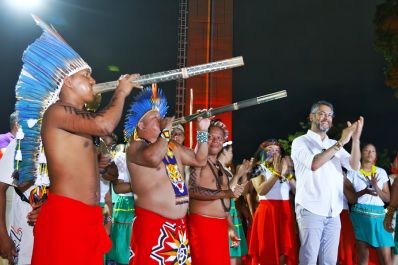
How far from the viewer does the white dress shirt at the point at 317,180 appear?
5.76 meters

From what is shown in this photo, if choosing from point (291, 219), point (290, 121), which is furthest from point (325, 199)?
point (290, 121)

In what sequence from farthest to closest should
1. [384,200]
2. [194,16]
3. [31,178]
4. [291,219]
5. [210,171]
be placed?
[194,16]
[291,219]
[384,200]
[210,171]
[31,178]

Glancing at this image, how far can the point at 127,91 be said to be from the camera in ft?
10.5

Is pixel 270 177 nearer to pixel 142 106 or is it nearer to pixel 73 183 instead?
pixel 142 106

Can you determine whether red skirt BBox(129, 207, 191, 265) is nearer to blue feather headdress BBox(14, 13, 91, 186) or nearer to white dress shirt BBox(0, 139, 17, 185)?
white dress shirt BBox(0, 139, 17, 185)

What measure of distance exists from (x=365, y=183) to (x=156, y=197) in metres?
4.17

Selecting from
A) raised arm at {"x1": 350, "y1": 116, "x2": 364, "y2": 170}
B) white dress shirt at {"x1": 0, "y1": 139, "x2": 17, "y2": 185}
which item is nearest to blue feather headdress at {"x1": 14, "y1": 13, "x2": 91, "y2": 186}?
white dress shirt at {"x1": 0, "y1": 139, "x2": 17, "y2": 185}

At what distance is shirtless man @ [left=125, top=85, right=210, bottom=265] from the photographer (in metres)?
4.14

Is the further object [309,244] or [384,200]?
[384,200]

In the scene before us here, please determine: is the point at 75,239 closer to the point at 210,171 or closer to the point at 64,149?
the point at 64,149

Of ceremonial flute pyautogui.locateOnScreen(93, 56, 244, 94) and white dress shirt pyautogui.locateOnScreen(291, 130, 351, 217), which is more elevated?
ceremonial flute pyautogui.locateOnScreen(93, 56, 244, 94)

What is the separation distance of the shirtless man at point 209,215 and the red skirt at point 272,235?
2976mm

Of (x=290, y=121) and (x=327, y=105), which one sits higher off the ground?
(x=290, y=121)

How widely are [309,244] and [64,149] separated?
346 cm
